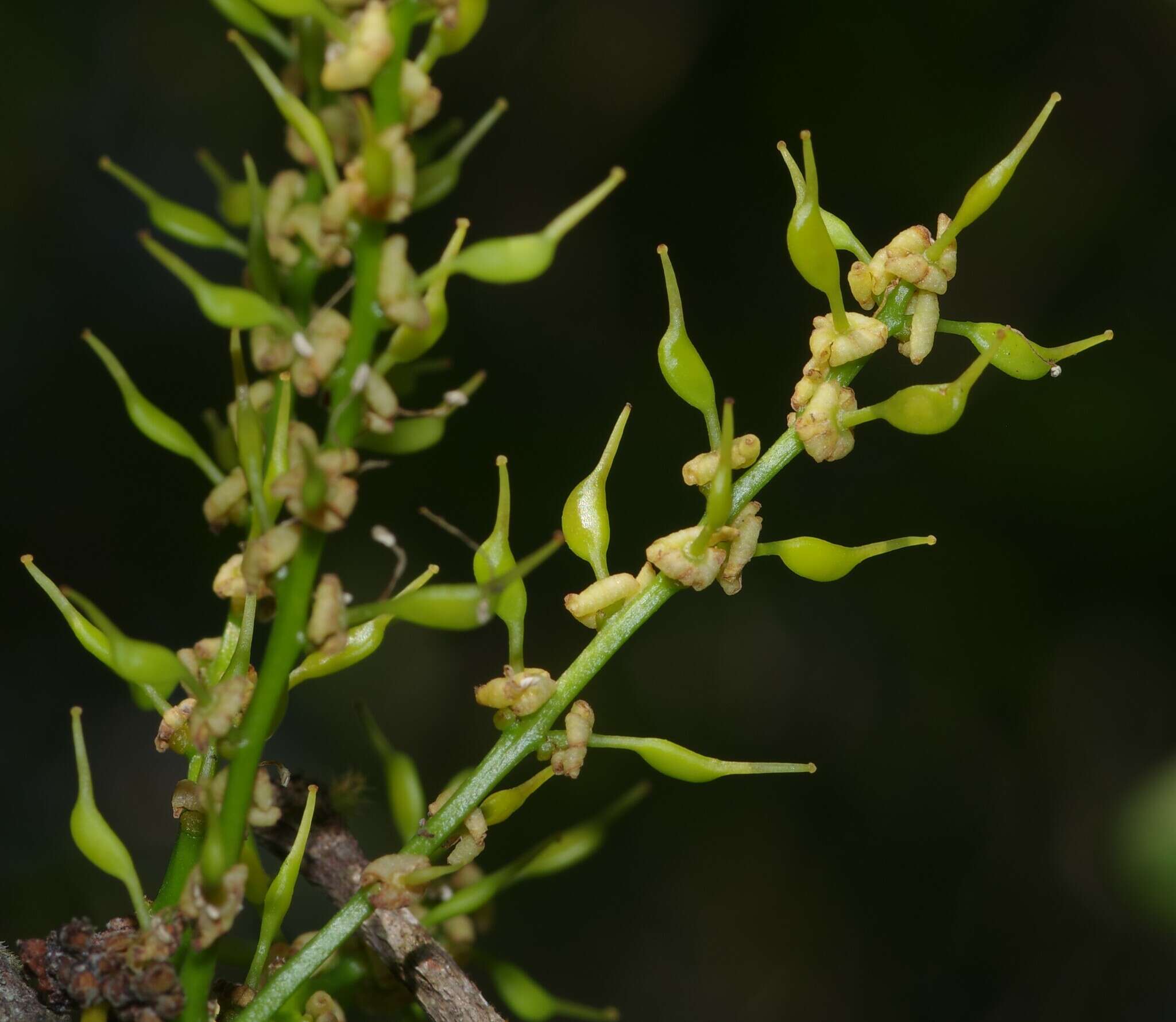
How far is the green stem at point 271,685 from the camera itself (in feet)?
2.70

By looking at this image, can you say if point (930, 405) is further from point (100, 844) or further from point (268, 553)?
point (100, 844)

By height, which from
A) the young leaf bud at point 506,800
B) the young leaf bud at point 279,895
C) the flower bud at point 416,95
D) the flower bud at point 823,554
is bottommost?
the young leaf bud at point 279,895

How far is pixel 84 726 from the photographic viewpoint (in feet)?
13.5

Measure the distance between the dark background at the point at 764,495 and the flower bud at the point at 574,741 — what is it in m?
2.70

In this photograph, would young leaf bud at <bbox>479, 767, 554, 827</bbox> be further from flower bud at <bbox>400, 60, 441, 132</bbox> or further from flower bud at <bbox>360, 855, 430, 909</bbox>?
flower bud at <bbox>400, 60, 441, 132</bbox>

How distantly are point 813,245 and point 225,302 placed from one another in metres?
0.45

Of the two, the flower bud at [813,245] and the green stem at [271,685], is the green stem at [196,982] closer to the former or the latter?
the green stem at [271,685]

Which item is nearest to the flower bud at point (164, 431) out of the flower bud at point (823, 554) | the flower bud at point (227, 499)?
the flower bud at point (227, 499)

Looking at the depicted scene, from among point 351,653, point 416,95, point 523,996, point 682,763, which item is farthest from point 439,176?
point 523,996

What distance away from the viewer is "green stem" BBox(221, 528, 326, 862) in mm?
822

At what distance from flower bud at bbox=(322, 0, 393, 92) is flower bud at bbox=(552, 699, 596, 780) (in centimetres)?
50

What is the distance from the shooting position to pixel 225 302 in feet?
2.46

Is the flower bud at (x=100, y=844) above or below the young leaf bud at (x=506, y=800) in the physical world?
below

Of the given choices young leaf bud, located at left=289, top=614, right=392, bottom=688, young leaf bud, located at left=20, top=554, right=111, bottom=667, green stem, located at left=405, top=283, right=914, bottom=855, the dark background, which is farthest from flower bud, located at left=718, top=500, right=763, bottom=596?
the dark background
